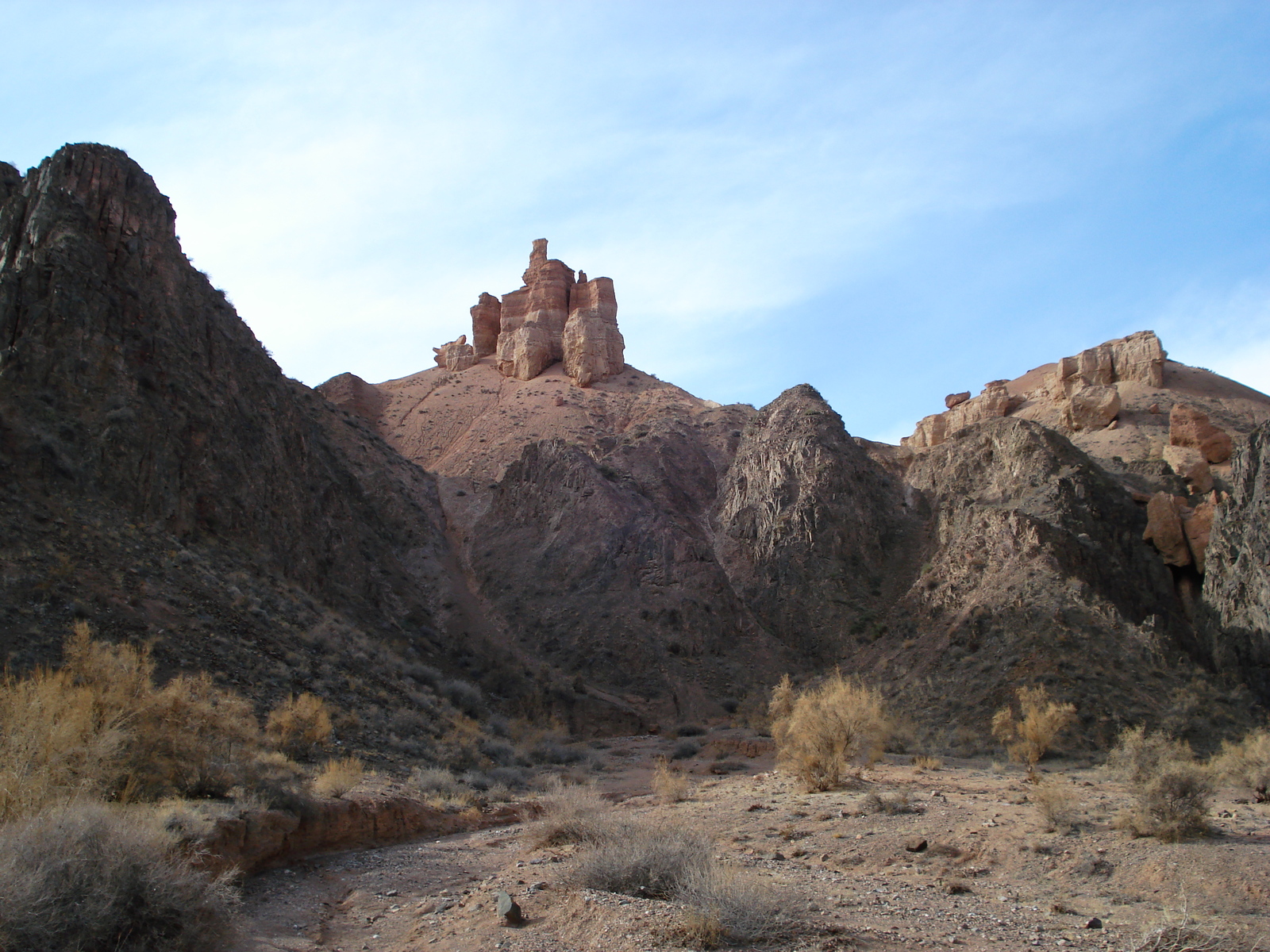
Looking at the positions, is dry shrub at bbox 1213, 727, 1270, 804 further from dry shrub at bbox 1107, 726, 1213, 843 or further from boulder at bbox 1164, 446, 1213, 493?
boulder at bbox 1164, 446, 1213, 493

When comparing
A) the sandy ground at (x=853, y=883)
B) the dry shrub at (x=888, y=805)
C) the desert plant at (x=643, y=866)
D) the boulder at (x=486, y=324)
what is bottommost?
the dry shrub at (x=888, y=805)

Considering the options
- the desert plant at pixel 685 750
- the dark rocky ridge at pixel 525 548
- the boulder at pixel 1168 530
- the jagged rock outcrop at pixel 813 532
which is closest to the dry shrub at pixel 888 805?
the dark rocky ridge at pixel 525 548

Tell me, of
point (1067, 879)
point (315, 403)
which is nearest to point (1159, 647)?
point (1067, 879)

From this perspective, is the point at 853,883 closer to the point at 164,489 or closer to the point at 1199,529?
the point at 164,489

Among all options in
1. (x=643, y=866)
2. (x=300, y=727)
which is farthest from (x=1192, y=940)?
(x=300, y=727)

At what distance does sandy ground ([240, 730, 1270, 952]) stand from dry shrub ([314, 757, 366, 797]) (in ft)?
4.60

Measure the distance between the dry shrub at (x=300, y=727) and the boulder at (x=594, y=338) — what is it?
60.4 meters

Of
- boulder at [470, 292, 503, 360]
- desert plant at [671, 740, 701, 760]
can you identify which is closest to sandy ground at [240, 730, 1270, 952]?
desert plant at [671, 740, 701, 760]

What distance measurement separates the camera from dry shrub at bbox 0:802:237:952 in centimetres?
649

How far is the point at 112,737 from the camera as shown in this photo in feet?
34.1

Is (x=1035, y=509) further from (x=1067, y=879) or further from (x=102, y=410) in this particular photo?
(x=102, y=410)

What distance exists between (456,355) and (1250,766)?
3084 inches

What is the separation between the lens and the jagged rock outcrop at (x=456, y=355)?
85750 mm

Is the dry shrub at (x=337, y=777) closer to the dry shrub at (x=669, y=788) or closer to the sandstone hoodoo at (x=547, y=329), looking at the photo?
the dry shrub at (x=669, y=788)
